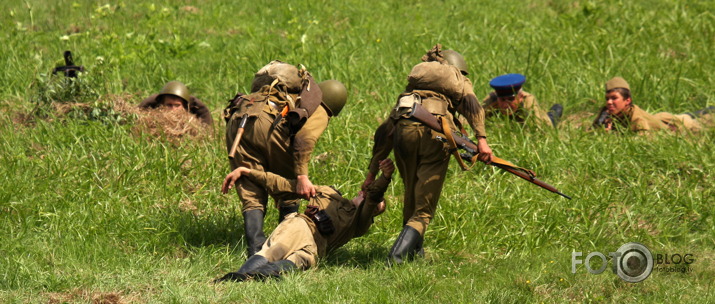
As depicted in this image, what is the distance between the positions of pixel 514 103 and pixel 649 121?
4.88 ft

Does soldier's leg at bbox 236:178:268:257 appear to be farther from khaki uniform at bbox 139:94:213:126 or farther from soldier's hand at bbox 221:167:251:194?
khaki uniform at bbox 139:94:213:126

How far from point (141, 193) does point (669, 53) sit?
25.7 feet

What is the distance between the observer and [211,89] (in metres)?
10.9

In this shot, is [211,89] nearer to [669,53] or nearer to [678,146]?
[678,146]

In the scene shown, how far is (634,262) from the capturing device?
6.67m

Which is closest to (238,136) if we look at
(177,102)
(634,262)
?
(634,262)

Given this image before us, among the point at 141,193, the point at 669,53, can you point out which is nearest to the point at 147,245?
the point at 141,193

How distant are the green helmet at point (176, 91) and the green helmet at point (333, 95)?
3170 millimetres

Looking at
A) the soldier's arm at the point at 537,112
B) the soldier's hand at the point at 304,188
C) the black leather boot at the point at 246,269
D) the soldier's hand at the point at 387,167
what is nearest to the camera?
the black leather boot at the point at 246,269

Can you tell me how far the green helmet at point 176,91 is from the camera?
389 inches

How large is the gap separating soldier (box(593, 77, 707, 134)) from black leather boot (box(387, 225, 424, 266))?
4020mm

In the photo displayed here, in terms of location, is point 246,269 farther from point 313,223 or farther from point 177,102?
point 177,102

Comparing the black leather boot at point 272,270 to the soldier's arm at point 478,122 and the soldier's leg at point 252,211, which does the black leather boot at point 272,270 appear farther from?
the soldier's arm at point 478,122

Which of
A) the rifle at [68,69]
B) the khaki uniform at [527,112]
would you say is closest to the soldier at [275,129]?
the khaki uniform at [527,112]
